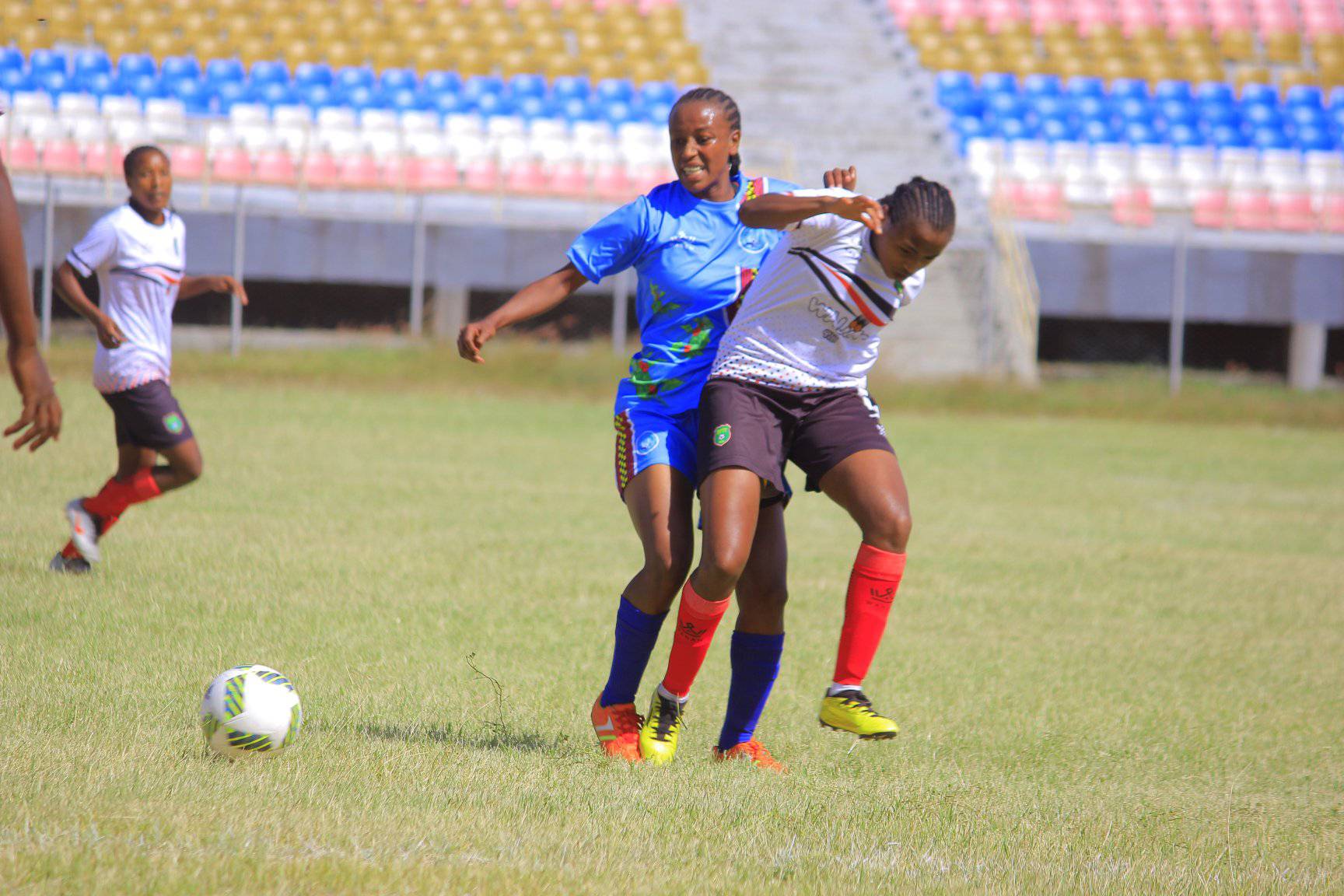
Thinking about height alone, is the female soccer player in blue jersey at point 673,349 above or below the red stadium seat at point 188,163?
below

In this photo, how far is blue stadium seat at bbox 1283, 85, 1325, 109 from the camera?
28.1 m

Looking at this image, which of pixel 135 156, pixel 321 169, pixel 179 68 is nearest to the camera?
pixel 135 156

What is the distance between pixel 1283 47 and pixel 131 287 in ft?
94.7

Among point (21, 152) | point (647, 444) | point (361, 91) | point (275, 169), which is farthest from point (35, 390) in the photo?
point (361, 91)

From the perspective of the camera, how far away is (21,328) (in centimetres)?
339

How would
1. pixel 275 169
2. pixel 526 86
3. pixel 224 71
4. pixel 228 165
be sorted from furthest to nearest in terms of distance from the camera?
1. pixel 526 86
2. pixel 224 71
3. pixel 275 169
4. pixel 228 165

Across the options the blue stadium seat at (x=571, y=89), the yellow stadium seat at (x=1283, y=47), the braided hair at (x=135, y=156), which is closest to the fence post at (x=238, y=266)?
the blue stadium seat at (x=571, y=89)

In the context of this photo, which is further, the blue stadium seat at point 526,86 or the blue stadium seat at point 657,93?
the blue stadium seat at point 657,93

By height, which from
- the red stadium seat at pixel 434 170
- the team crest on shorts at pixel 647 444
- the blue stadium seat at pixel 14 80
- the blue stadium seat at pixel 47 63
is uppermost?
the blue stadium seat at pixel 47 63

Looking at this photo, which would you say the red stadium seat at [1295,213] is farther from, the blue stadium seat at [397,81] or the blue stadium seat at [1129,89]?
the blue stadium seat at [397,81]

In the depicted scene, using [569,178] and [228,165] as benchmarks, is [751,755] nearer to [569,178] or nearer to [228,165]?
[569,178]

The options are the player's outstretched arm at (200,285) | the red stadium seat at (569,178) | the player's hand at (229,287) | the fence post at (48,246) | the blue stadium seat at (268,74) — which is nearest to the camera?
the player's hand at (229,287)

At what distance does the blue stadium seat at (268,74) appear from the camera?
2497 cm

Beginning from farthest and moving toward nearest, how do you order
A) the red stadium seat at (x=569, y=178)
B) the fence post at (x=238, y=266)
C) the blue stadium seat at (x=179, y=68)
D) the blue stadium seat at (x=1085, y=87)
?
the blue stadium seat at (x=1085, y=87) → the blue stadium seat at (x=179, y=68) → the red stadium seat at (x=569, y=178) → the fence post at (x=238, y=266)
